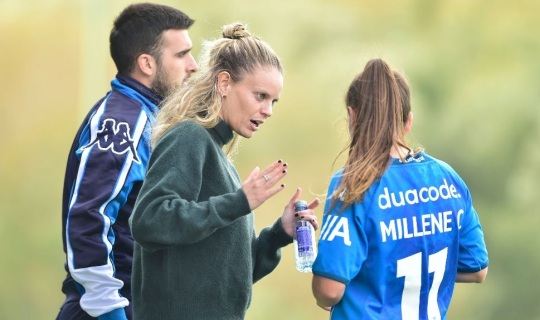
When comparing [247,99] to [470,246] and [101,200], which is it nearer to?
[101,200]

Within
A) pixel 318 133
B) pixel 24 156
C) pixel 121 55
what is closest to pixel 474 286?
pixel 318 133

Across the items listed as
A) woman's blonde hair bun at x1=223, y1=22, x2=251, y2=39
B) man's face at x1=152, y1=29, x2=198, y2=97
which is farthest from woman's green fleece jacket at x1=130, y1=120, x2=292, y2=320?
man's face at x1=152, y1=29, x2=198, y2=97

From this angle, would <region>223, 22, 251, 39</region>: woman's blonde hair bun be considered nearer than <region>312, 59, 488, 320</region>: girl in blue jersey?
No

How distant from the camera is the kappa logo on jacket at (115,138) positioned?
11.4ft

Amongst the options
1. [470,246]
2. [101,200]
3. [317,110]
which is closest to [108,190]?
[101,200]

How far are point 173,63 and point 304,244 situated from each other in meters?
1.17

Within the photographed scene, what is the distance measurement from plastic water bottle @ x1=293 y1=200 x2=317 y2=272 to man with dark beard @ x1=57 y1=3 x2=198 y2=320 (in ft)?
2.12

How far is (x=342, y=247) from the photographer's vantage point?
288cm

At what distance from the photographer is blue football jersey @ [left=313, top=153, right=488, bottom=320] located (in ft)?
9.52

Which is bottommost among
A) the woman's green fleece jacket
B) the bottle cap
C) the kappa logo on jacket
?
the woman's green fleece jacket

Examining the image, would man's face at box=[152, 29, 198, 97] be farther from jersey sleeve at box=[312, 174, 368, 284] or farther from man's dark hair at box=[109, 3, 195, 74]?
jersey sleeve at box=[312, 174, 368, 284]

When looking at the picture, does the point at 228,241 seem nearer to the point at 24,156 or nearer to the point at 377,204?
the point at 377,204

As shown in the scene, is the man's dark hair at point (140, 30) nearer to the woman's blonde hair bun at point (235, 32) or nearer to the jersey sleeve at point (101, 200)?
the jersey sleeve at point (101, 200)

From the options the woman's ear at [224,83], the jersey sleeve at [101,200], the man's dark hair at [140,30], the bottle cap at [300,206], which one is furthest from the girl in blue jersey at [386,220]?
→ the man's dark hair at [140,30]
